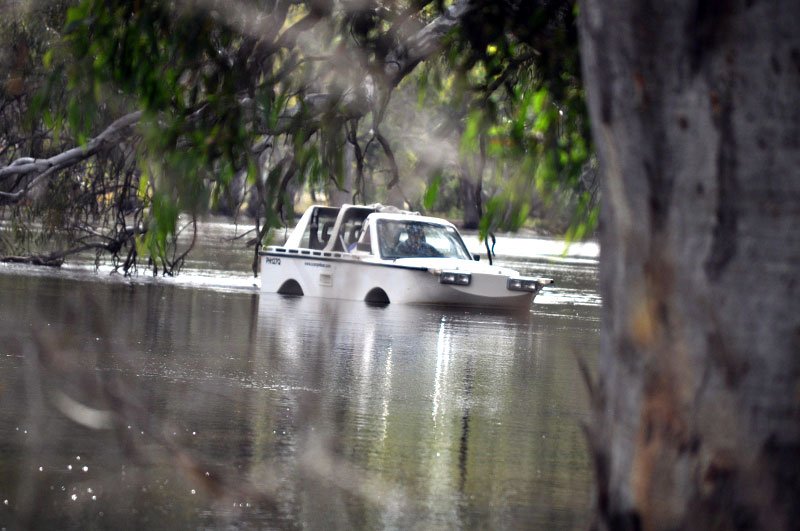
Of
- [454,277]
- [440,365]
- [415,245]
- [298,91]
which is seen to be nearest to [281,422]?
[298,91]

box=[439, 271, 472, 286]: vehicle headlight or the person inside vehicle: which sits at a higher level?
the person inside vehicle

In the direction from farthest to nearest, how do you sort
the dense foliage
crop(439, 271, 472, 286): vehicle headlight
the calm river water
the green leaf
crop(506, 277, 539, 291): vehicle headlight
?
crop(506, 277, 539, 291): vehicle headlight < crop(439, 271, 472, 286): vehicle headlight < the green leaf < the dense foliage < the calm river water

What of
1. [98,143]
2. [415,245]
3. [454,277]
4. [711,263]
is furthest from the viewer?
[415,245]

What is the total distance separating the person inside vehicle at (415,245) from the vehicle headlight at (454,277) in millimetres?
1239

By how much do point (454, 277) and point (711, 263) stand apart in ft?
53.2

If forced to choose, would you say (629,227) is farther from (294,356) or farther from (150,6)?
(294,356)

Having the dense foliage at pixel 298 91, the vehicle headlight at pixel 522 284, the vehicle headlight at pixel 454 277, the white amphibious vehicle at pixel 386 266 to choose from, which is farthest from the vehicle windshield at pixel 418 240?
the dense foliage at pixel 298 91

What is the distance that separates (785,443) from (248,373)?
7.79 meters

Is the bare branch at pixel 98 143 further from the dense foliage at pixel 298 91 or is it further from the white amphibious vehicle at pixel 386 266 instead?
the dense foliage at pixel 298 91

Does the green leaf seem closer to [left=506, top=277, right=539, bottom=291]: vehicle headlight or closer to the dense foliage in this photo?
the dense foliage

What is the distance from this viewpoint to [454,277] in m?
20.2

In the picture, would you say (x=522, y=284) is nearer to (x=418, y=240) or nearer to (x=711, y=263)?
(x=418, y=240)

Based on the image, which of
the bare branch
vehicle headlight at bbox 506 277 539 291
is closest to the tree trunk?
the bare branch

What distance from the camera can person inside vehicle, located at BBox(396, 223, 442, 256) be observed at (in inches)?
841
